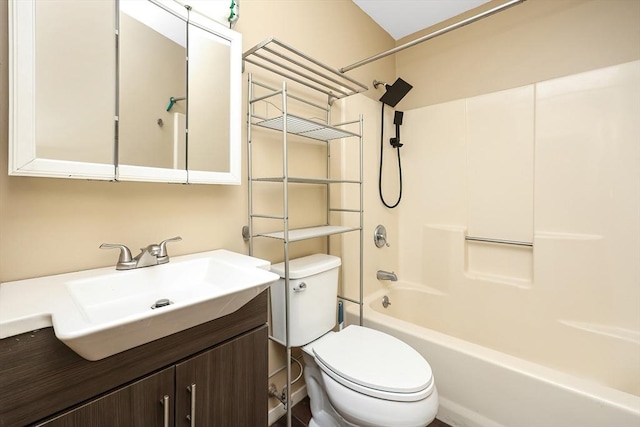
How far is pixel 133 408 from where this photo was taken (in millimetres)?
681

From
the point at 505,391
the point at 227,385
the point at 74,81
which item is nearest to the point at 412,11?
the point at 74,81

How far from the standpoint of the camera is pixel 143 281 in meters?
0.90

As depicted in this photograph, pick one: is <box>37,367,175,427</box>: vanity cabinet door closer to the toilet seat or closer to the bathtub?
the toilet seat

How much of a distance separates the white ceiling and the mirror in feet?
4.30

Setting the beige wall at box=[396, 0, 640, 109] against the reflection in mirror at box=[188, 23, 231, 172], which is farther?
the beige wall at box=[396, 0, 640, 109]

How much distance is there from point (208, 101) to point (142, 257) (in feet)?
2.21

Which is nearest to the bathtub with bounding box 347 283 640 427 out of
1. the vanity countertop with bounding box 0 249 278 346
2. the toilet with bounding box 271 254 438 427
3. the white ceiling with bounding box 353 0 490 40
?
the toilet with bounding box 271 254 438 427

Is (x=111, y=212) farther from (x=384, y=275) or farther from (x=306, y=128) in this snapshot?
(x=384, y=275)

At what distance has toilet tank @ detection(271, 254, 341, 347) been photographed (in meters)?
1.29

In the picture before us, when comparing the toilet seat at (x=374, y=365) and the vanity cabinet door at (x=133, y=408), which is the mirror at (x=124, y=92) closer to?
the vanity cabinet door at (x=133, y=408)

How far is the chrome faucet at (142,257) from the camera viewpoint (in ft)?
2.94

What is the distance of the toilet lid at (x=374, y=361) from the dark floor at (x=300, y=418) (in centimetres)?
53

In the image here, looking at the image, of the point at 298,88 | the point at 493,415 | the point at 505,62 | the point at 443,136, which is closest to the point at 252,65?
the point at 298,88

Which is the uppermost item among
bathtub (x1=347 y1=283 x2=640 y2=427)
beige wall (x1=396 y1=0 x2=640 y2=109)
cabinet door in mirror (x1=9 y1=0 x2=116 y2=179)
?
beige wall (x1=396 y1=0 x2=640 y2=109)
